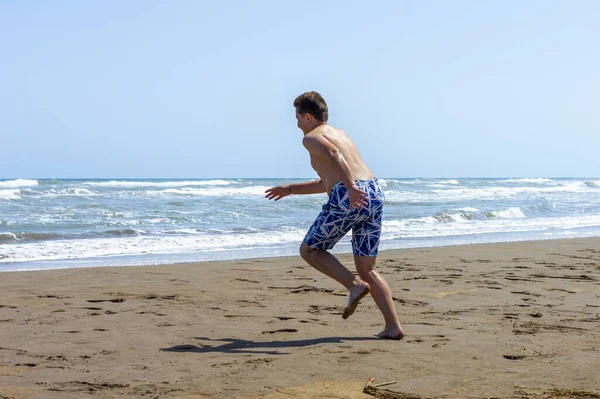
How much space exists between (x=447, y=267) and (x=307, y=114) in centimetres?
400

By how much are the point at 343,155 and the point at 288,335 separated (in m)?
1.14

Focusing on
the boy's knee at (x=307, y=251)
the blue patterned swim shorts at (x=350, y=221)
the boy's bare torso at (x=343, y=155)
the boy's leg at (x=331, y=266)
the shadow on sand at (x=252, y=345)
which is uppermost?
the boy's bare torso at (x=343, y=155)

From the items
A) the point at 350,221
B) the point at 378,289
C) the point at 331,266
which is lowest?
the point at 378,289

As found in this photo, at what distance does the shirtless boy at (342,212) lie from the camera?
427 centimetres

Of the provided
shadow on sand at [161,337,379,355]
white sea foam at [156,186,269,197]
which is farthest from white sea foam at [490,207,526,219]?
shadow on sand at [161,337,379,355]

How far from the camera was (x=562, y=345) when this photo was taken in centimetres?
405

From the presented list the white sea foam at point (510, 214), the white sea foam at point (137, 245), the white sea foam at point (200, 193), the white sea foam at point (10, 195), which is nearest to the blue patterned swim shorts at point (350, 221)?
the white sea foam at point (137, 245)

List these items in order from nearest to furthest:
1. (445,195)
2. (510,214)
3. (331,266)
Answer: (331,266)
(510,214)
(445,195)

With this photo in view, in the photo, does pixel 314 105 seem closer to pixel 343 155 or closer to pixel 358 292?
pixel 343 155

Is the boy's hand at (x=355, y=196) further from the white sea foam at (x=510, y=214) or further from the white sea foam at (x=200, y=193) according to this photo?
the white sea foam at (x=200, y=193)

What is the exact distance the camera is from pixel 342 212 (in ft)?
14.1

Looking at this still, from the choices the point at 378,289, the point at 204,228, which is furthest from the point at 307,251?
the point at 204,228

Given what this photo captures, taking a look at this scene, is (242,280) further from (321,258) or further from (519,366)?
(519,366)

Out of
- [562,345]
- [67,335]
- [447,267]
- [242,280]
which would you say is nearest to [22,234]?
[242,280]
